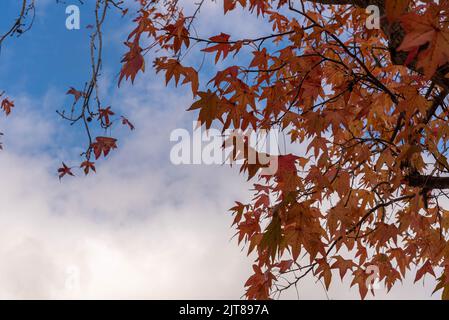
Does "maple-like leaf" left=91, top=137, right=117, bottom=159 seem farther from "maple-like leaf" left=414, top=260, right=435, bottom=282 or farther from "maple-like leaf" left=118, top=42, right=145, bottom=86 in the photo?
"maple-like leaf" left=414, top=260, right=435, bottom=282

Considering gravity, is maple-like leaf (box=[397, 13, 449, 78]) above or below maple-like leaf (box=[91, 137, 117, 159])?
below

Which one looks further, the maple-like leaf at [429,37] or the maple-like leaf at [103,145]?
the maple-like leaf at [103,145]

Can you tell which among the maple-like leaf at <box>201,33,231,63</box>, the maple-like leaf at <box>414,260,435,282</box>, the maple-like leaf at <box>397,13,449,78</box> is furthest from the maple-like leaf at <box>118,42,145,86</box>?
the maple-like leaf at <box>414,260,435,282</box>

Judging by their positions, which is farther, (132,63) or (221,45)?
(221,45)

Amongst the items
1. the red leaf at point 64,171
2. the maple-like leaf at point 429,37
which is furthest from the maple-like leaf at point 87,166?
the maple-like leaf at point 429,37

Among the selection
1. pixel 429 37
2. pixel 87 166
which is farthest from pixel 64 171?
pixel 429 37

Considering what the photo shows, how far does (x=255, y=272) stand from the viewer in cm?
364

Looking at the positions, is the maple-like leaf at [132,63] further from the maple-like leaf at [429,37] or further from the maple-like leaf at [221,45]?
the maple-like leaf at [429,37]

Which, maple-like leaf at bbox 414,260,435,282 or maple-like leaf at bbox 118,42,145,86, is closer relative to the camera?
maple-like leaf at bbox 118,42,145,86

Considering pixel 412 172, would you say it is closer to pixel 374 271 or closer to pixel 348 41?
pixel 374 271

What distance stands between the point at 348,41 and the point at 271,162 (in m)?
2.38

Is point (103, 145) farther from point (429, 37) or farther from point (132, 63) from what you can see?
point (429, 37)

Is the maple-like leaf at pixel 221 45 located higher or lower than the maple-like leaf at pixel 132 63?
higher

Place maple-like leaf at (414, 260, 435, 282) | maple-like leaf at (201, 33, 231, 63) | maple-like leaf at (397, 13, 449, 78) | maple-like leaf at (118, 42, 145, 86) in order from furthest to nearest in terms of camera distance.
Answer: maple-like leaf at (414, 260, 435, 282) < maple-like leaf at (201, 33, 231, 63) < maple-like leaf at (118, 42, 145, 86) < maple-like leaf at (397, 13, 449, 78)
